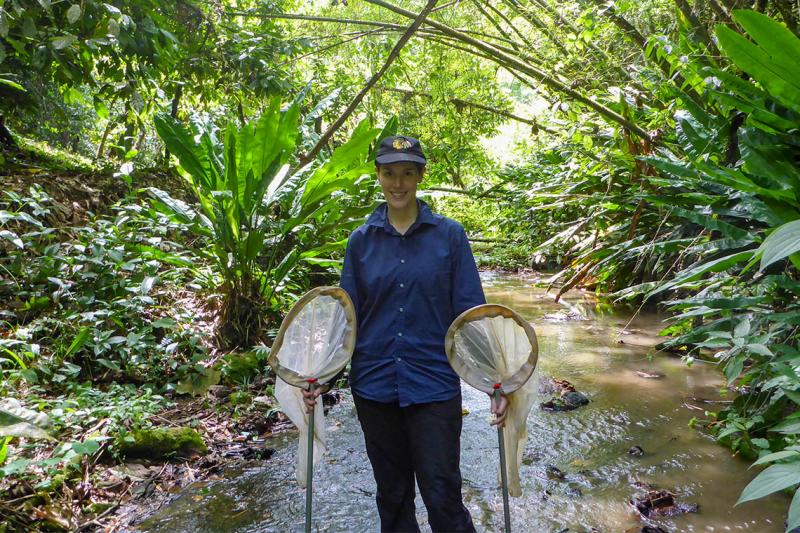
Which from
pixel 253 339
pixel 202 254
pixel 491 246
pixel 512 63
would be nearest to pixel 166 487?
pixel 253 339

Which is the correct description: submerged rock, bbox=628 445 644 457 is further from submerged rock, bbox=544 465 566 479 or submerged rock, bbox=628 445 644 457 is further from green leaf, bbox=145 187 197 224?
green leaf, bbox=145 187 197 224

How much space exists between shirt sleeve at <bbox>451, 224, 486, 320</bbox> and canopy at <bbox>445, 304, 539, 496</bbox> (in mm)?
84

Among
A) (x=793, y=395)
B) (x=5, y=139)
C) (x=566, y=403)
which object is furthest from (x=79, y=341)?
(x=5, y=139)

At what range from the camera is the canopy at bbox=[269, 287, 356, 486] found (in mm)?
1984

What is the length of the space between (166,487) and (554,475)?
1.91 m

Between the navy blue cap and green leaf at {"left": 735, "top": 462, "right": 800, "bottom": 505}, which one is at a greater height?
the navy blue cap

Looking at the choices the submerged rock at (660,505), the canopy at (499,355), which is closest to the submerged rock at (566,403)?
the submerged rock at (660,505)

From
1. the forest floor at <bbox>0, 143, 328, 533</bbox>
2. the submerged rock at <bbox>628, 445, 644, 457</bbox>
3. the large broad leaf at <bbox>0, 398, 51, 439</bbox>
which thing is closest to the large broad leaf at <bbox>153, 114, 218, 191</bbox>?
the forest floor at <bbox>0, 143, 328, 533</bbox>

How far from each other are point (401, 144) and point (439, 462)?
1072 millimetres

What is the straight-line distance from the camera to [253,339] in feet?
14.8

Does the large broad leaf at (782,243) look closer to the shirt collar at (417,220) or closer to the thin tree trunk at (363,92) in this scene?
the shirt collar at (417,220)

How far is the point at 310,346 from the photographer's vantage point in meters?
2.04

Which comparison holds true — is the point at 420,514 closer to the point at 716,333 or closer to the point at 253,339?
the point at 716,333

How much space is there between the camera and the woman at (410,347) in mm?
1871
